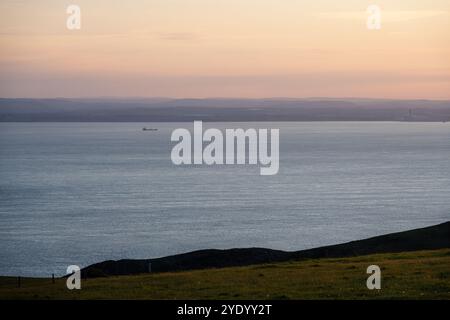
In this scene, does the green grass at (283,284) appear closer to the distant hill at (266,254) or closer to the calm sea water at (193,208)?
the distant hill at (266,254)

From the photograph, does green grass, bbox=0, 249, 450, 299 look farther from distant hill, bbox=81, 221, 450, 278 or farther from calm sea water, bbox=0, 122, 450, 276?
calm sea water, bbox=0, 122, 450, 276

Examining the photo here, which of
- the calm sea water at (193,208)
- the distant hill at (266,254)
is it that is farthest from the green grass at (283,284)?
the calm sea water at (193,208)

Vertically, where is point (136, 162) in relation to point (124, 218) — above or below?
above

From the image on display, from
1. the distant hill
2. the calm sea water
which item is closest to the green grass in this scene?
the distant hill

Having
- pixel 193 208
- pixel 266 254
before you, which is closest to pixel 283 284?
pixel 266 254
